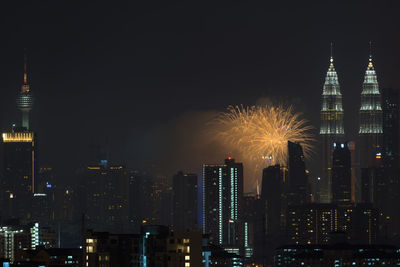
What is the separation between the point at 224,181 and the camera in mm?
54938

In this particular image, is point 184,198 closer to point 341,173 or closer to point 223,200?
point 223,200

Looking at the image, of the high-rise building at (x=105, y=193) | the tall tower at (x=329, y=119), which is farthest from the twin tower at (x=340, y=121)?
the high-rise building at (x=105, y=193)

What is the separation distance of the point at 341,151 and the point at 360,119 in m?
1.70

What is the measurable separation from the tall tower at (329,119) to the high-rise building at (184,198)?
6431 millimetres

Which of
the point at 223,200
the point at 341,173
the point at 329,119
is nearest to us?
the point at 223,200

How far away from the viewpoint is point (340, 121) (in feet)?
205

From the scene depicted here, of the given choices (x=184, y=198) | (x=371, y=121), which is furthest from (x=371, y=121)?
(x=184, y=198)

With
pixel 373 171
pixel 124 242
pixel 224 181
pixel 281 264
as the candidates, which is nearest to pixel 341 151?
pixel 373 171

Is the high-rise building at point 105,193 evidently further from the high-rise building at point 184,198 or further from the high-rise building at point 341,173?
the high-rise building at point 341,173

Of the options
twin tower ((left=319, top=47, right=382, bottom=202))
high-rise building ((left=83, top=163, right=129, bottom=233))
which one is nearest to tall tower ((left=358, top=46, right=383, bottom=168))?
twin tower ((left=319, top=47, right=382, bottom=202))

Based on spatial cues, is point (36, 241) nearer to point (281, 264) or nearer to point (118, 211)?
point (281, 264)

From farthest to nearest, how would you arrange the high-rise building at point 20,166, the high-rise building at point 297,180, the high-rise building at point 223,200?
1. the high-rise building at point 20,166
2. the high-rise building at point 297,180
3. the high-rise building at point 223,200

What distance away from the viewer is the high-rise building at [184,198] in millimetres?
54438

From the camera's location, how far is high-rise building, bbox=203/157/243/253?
2116 inches
